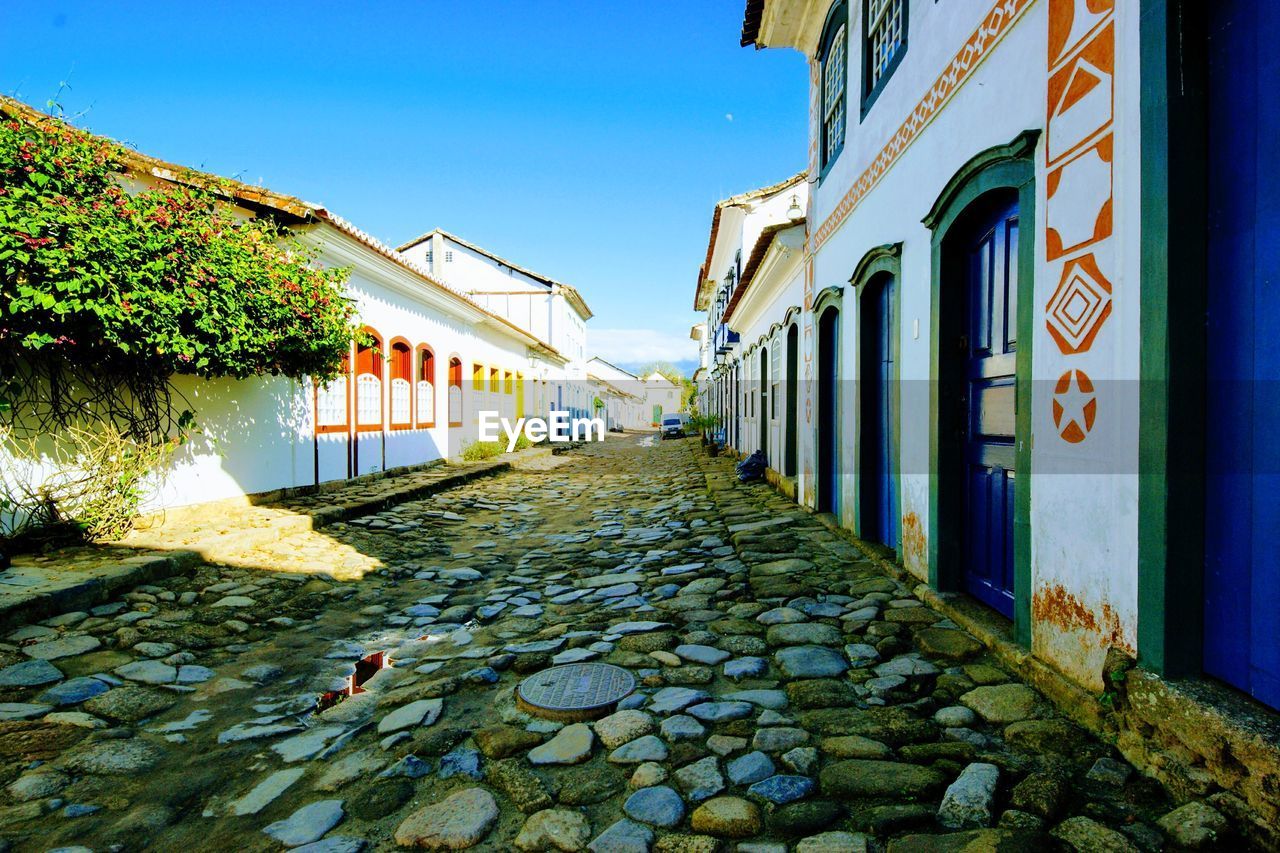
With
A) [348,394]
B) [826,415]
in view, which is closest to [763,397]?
[826,415]

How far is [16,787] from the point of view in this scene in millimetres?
2539

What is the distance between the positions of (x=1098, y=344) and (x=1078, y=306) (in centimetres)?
22

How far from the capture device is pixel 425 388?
13.7m

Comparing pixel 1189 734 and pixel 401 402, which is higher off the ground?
pixel 401 402

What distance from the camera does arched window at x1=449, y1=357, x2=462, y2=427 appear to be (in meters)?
15.2

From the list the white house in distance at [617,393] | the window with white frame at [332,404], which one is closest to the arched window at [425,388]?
the window with white frame at [332,404]

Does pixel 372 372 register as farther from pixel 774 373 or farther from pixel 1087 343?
pixel 1087 343

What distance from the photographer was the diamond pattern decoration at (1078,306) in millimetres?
2628

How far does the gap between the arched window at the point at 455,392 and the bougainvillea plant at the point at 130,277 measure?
733 centimetres

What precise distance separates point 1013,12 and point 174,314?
21.1 feet

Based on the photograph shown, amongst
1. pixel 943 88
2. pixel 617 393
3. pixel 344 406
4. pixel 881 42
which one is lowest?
pixel 344 406

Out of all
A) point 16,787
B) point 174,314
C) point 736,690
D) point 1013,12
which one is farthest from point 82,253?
point 1013,12

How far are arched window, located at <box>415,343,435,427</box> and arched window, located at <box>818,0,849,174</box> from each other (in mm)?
8449

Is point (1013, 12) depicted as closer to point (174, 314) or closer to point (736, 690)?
point (736, 690)
